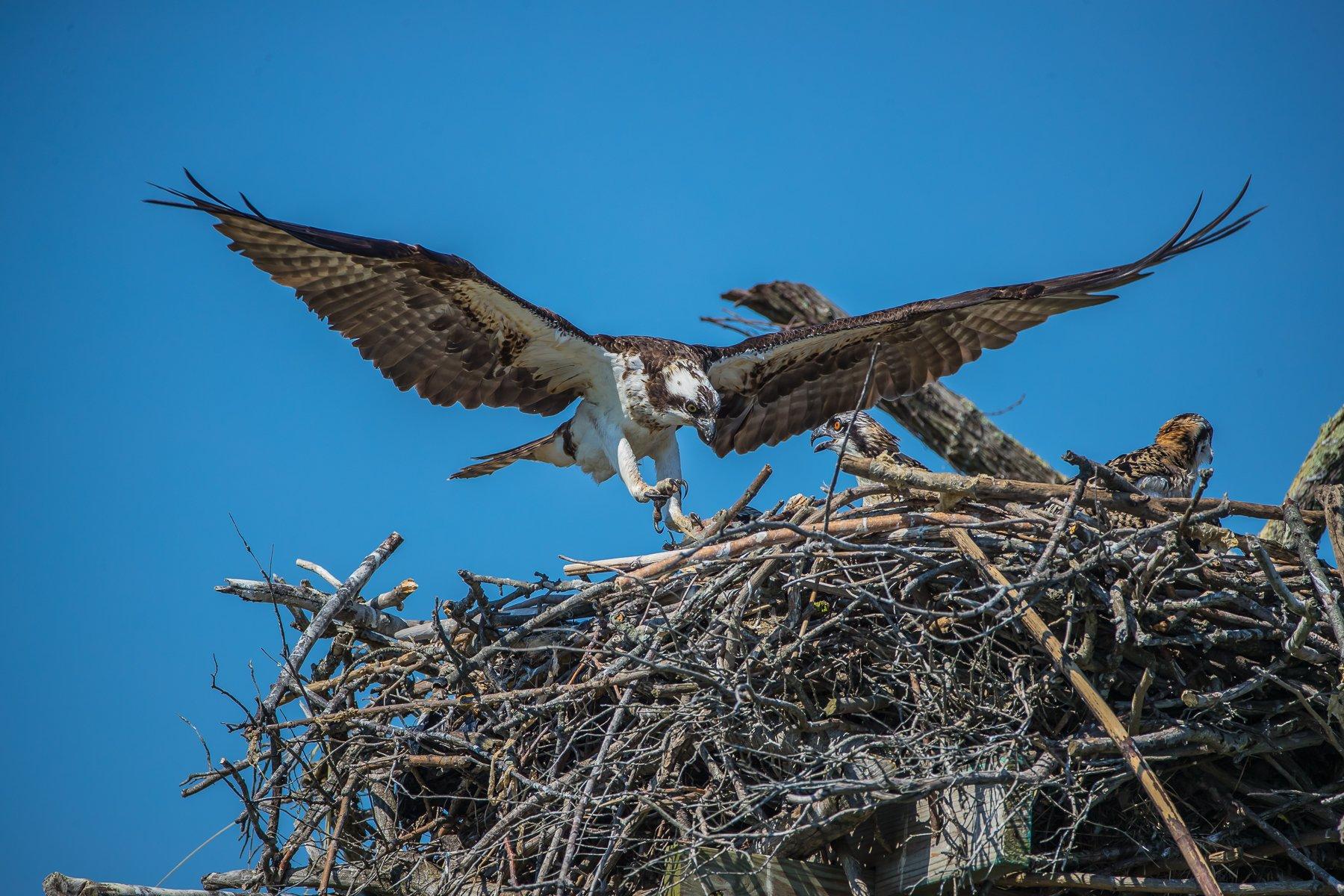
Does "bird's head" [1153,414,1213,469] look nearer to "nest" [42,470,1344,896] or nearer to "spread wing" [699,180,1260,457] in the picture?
"spread wing" [699,180,1260,457]

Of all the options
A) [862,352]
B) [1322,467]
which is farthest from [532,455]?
[1322,467]

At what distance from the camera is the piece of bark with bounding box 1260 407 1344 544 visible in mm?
6125

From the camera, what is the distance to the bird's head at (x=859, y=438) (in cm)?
752

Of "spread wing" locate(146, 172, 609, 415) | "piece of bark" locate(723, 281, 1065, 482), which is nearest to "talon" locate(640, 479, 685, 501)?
"spread wing" locate(146, 172, 609, 415)

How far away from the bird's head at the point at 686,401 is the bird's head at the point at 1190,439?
2465 mm

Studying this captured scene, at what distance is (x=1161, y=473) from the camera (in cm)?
→ 591

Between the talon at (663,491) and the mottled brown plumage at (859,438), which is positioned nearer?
the talon at (663,491)

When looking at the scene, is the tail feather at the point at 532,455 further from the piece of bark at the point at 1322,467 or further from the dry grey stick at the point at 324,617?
the piece of bark at the point at 1322,467

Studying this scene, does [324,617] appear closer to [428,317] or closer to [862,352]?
[428,317]

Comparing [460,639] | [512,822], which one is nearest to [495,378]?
[460,639]

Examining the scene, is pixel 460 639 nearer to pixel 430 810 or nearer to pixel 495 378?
pixel 430 810

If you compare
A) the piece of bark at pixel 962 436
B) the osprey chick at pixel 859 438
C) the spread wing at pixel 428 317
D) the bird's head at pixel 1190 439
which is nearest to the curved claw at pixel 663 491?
the spread wing at pixel 428 317

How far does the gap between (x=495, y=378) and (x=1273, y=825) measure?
434cm

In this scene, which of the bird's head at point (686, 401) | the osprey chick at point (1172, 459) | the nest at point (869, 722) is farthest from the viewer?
the bird's head at point (686, 401)
